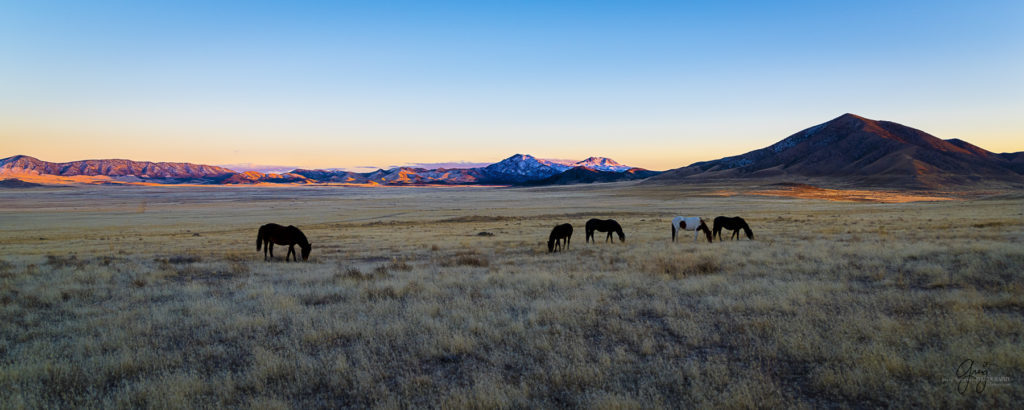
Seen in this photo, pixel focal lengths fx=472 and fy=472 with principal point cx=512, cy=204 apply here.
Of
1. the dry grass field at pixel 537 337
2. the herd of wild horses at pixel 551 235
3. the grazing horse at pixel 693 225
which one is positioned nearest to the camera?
the dry grass field at pixel 537 337

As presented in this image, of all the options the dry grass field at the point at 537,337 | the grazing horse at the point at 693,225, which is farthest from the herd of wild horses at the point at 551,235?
the dry grass field at the point at 537,337

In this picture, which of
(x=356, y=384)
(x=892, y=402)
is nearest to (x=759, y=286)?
(x=892, y=402)

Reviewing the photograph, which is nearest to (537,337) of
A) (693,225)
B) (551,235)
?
(551,235)

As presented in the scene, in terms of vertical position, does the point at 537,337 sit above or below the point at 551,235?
below

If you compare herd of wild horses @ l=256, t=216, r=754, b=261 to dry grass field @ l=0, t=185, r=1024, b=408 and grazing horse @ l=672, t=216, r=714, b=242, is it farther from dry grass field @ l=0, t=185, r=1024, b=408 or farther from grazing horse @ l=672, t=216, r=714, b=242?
dry grass field @ l=0, t=185, r=1024, b=408

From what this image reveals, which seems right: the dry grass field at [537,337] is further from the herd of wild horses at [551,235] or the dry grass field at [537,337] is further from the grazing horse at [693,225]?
the grazing horse at [693,225]

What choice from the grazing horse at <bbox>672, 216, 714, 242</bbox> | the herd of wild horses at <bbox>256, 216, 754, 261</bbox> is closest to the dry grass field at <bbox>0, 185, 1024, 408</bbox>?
the herd of wild horses at <bbox>256, 216, 754, 261</bbox>

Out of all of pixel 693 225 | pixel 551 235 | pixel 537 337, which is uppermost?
pixel 693 225

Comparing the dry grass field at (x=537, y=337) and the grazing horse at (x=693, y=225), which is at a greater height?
the grazing horse at (x=693, y=225)

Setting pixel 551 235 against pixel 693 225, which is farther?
pixel 693 225

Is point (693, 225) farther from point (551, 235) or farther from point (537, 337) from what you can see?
point (537, 337)

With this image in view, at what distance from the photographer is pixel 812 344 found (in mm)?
6426

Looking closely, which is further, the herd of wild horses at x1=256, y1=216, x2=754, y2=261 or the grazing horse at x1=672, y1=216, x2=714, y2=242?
the grazing horse at x1=672, y1=216, x2=714, y2=242

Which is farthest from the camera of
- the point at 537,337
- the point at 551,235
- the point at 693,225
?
the point at 693,225
